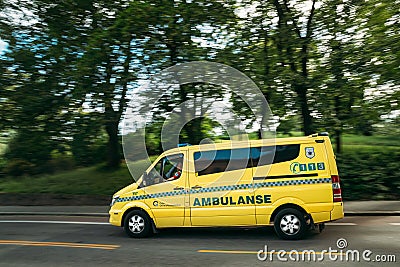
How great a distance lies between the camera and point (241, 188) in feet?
33.2

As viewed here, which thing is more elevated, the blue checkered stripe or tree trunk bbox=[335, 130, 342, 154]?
tree trunk bbox=[335, 130, 342, 154]

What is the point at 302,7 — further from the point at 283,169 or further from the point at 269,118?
the point at 283,169

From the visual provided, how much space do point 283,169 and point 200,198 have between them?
214cm

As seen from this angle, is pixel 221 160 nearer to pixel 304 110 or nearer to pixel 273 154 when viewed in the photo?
pixel 273 154

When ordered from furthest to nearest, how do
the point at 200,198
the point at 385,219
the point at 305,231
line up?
1. the point at 385,219
2. the point at 200,198
3. the point at 305,231

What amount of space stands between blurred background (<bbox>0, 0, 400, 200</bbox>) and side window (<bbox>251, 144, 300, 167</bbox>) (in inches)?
308

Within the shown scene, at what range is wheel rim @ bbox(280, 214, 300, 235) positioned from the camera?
972 centimetres

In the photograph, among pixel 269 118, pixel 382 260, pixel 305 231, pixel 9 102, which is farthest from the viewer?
pixel 9 102

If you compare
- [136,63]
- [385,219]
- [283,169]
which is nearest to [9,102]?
[136,63]

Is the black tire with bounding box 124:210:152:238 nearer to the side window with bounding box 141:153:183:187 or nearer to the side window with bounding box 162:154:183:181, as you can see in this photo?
the side window with bounding box 141:153:183:187

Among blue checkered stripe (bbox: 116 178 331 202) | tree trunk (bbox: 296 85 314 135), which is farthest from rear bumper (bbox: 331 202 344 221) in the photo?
tree trunk (bbox: 296 85 314 135)

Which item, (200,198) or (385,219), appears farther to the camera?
(385,219)

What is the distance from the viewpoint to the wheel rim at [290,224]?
972 centimetres

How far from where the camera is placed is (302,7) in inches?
775
